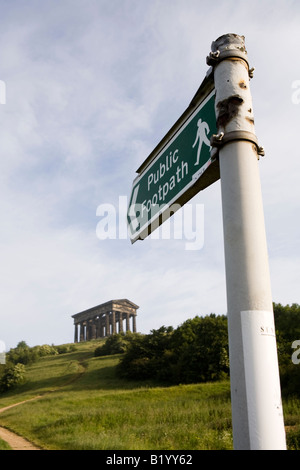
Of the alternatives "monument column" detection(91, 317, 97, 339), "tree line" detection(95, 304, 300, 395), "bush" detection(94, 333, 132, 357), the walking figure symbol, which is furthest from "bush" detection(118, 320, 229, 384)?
"monument column" detection(91, 317, 97, 339)

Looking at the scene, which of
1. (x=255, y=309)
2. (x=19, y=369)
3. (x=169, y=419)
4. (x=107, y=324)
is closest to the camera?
(x=255, y=309)

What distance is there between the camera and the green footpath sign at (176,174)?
2605 mm

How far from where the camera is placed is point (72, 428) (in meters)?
14.7

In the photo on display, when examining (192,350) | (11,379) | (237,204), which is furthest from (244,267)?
(11,379)

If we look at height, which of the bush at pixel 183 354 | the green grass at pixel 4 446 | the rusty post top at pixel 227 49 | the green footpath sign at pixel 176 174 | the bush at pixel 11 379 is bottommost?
the bush at pixel 11 379

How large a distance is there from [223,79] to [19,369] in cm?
4726

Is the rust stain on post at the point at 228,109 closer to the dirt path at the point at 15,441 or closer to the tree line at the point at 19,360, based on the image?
the dirt path at the point at 15,441

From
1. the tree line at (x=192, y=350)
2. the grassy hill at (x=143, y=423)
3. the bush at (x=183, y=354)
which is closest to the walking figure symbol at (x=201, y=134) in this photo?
the grassy hill at (x=143, y=423)

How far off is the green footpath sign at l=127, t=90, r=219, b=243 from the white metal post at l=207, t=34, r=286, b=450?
214mm

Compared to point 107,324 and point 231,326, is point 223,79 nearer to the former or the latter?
point 231,326

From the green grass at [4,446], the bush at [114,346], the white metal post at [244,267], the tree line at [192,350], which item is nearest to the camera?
the white metal post at [244,267]

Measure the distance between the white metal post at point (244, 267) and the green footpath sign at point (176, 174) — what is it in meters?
0.21
